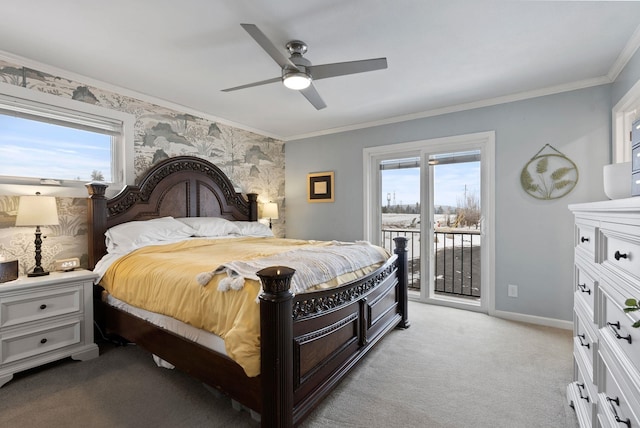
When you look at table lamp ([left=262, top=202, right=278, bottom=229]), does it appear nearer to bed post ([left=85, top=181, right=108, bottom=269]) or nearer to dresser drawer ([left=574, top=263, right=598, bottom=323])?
bed post ([left=85, top=181, right=108, bottom=269])

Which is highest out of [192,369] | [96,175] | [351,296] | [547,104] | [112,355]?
[547,104]

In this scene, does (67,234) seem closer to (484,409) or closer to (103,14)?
(103,14)

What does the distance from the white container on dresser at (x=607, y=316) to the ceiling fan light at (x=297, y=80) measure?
179cm

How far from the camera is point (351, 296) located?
6.63ft

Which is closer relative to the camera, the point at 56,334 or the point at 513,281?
the point at 56,334

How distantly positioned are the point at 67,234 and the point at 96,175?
2.16 feet

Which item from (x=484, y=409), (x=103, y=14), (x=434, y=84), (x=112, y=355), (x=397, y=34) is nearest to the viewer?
(x=484, y=409)

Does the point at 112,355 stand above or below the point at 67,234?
below

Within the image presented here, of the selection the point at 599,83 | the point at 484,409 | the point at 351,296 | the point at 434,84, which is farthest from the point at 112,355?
the point at 599,83

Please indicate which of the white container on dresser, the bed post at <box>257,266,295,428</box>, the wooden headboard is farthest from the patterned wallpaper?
the white container on dresser

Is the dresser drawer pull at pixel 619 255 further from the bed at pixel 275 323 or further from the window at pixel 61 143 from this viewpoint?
the window at pixel 61 143

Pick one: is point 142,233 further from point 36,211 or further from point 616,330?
point 616,330

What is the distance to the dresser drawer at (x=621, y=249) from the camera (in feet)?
2.96

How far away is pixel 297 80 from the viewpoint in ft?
6.86
